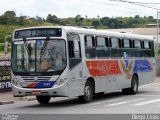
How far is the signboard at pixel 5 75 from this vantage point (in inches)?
980

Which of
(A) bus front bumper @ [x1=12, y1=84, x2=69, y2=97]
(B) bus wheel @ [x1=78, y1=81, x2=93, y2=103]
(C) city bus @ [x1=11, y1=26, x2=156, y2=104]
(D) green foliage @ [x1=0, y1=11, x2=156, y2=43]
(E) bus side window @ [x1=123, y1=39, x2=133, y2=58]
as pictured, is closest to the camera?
(A) bus front bumper @ [x1=12, y1=84, x2=69, y2=97]

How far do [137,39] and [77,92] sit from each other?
25.5 ft

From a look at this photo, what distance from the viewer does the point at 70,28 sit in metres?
18.4

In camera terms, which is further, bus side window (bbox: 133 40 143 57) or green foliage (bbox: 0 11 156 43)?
green foliage (bbox: 0 11 156 43)

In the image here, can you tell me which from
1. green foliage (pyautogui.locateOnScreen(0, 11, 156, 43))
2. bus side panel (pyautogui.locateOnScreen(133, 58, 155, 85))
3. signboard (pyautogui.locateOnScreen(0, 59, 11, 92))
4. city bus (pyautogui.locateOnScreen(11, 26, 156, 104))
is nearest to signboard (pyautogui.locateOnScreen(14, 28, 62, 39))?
city bus (pyautogui.locateOnScreen(11, 26, 156, 104))

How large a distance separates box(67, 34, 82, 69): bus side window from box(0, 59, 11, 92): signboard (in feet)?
23.8

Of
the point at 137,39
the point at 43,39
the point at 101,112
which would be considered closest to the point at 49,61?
the point at 43,39

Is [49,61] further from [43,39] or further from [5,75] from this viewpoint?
[5,75]

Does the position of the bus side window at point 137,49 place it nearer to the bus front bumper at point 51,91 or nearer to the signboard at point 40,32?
the signboard at point 40,32

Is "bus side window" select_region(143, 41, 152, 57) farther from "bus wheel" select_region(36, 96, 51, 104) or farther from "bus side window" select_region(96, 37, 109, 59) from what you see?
"bus wheel" select_region(36, 96, 51, 104)

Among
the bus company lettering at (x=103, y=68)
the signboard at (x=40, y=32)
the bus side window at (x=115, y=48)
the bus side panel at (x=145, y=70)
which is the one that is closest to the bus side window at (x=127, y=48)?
the bus side window at (x=115, y=48)

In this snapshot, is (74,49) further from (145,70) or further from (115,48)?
(145,70)

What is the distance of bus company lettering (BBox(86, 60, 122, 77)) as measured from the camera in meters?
19.8

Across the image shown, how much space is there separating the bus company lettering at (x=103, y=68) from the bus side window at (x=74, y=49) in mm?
884
